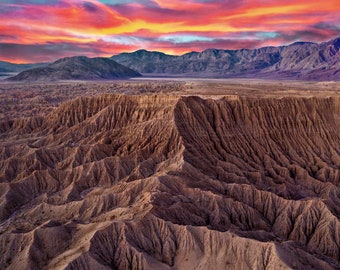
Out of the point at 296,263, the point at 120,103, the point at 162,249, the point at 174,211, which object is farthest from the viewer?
A: the point at 120,103

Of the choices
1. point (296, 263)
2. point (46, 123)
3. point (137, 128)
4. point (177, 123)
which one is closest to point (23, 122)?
point (46, 123)

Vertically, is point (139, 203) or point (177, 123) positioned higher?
point (177, 123)

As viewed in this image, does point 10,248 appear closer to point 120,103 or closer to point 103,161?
point 103,161

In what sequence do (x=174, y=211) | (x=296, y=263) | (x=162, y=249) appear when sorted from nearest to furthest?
(x=296, y=263)
(x=162, y=249)
(x=174, y=211)

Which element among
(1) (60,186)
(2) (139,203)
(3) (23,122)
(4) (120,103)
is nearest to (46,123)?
(3) (23,122)

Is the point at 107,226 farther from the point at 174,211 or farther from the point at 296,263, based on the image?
the point at 296,263

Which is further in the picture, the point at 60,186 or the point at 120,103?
the point at 120,103
